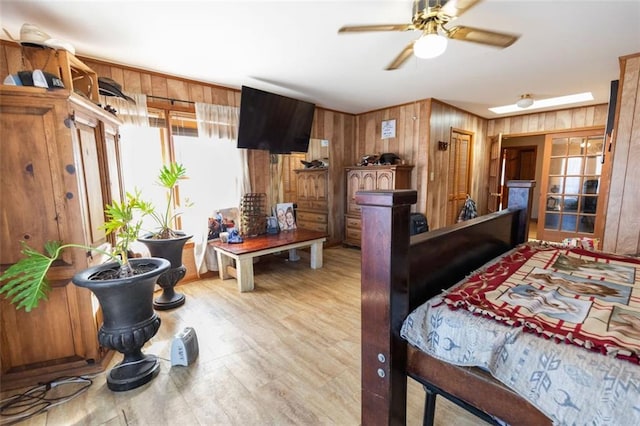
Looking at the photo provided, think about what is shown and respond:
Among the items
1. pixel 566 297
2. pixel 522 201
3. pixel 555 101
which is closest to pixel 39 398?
pixel 566 297

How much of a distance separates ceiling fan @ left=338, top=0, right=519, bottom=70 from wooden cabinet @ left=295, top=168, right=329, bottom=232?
3037 mm

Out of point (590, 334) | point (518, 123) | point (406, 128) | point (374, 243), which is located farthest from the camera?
point (518, 123)

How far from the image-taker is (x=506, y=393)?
852mm

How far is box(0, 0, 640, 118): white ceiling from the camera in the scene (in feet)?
6.17

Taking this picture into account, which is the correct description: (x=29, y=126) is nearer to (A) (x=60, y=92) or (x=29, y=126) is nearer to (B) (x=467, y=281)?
(A) (x=60, y=92)

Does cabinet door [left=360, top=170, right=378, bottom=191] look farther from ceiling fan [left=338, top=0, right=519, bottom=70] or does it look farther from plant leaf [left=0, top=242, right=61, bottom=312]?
plant leaf [left=0, top=242, right=61, bottom=312]

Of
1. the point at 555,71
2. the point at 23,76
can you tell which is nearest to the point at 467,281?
the point at 23,76

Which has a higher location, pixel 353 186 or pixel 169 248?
pixel 353 186

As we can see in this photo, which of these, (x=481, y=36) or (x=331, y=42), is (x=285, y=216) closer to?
(x=331, y=42)

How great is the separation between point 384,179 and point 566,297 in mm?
3236

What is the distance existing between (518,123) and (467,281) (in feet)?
18.1

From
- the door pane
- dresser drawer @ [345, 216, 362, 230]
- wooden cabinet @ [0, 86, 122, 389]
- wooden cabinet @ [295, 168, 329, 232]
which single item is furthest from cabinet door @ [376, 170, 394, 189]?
wooden cabinet @ [0, 86, 122, 389]

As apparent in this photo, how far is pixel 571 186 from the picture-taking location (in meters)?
4.88

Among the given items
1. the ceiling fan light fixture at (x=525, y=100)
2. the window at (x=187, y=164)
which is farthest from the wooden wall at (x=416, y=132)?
the ceiling fan light fixture at (x=525, y=100)
